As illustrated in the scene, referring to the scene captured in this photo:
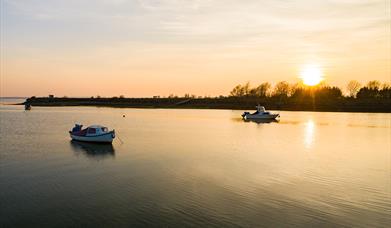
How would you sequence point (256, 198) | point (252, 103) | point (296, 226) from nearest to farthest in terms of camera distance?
point (296, 226) → point (256, 198) → point (252, 103)

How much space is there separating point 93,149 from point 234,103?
113688 millimetres

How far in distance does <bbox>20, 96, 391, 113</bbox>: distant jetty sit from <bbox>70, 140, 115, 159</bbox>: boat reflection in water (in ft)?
315

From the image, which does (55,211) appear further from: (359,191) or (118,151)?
(118,151)

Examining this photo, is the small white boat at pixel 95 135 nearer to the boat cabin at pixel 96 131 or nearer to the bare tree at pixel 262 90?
the boat cabin at pixel 96 131

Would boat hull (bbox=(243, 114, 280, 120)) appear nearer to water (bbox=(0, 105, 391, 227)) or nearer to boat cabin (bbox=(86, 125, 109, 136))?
water (bbox=(0, 105, 391, 227))

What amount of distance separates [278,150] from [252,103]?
353 ft

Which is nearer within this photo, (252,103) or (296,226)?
(296,226)

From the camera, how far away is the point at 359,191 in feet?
58.4

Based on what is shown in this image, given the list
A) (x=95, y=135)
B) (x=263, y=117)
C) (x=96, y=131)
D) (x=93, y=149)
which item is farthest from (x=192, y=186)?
(x=263, y=117)

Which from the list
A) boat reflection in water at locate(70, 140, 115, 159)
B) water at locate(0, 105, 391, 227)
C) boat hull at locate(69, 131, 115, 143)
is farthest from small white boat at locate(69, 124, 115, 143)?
water at locate(0, 105, 391, 227)

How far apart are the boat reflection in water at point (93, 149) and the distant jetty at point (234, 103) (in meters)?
96.1

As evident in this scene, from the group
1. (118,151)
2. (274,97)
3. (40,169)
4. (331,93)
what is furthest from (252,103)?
(40,169)

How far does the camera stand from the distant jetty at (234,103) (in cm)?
11931

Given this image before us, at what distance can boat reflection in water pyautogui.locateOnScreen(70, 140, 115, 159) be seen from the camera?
94.9 ft
